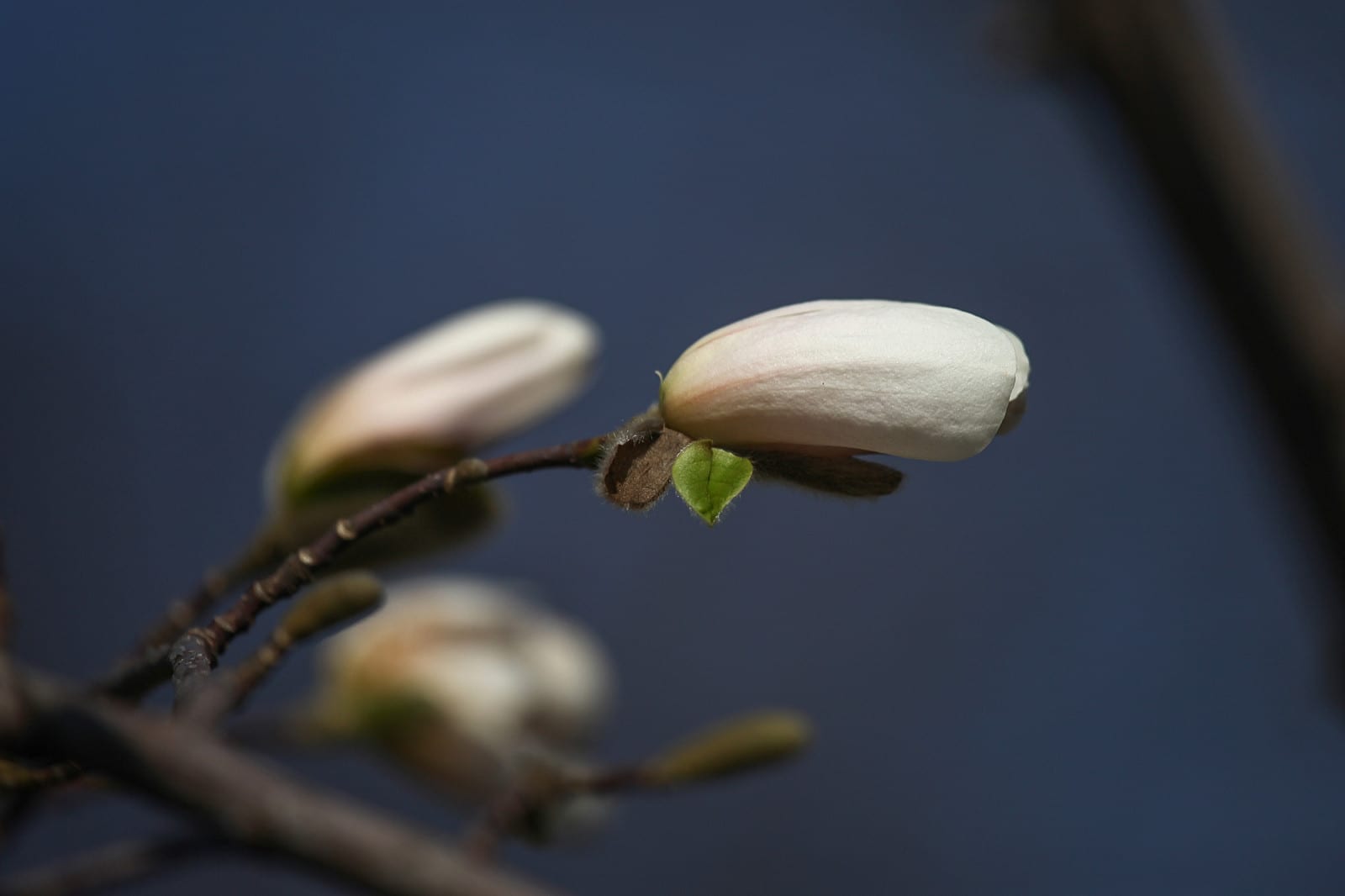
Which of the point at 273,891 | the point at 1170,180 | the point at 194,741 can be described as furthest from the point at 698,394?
the point at 273,891

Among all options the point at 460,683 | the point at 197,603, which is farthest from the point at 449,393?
the point at 460,683

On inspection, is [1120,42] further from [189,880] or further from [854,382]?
[189,880]

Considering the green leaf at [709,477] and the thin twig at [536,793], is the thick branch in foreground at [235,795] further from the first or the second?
the green leaf at [709,477]

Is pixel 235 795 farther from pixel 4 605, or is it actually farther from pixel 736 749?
pixel 736 749

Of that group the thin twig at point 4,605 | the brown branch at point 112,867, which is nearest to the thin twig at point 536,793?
the brown branch at point 112,867

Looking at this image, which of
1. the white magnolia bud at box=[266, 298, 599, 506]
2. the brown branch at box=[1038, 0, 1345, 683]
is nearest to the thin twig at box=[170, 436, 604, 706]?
the white magnolia bud at box=[266, 298, 599, 506]

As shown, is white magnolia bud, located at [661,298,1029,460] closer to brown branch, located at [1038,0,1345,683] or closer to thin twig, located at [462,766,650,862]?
thin twig, located at [462,766,650,862]
